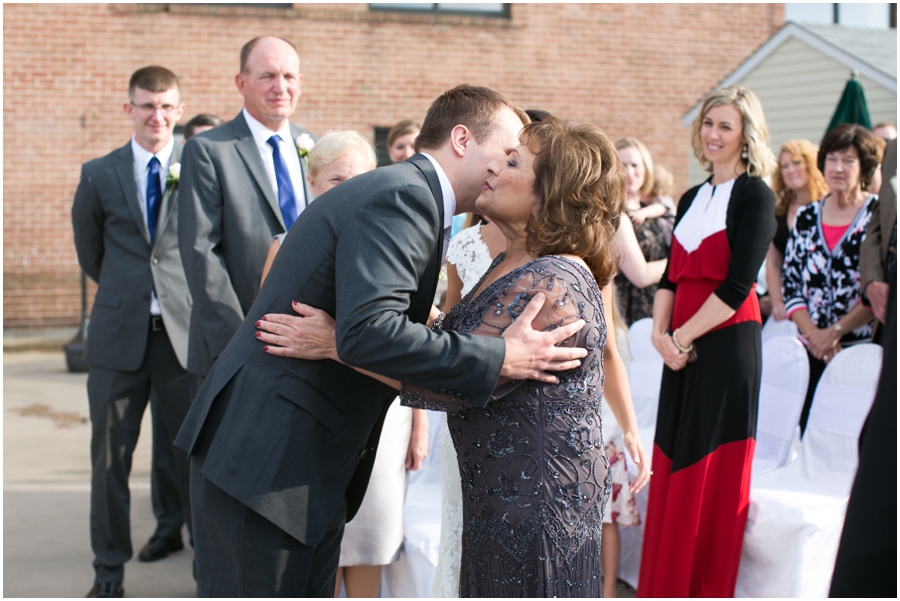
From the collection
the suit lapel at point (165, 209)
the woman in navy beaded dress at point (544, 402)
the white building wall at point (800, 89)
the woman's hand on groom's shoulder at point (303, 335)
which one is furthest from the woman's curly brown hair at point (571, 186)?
the white building wall at point (800, 89)

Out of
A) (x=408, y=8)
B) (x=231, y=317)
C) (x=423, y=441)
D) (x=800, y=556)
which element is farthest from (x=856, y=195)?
(x=408, y=8)

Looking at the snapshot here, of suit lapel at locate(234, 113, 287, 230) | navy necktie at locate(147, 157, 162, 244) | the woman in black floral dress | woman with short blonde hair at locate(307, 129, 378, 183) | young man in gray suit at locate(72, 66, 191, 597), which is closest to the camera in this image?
woman with short blonde hair at locate(307, 129, 378, 183)

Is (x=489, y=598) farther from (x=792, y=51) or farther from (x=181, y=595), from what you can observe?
(x=792, y=51)

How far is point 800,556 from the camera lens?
3443mm

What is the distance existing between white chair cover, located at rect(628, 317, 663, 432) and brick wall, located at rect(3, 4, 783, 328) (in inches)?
302

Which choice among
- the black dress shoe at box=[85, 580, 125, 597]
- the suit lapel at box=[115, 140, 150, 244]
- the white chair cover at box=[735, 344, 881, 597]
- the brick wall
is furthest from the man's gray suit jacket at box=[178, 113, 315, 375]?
the brick wall

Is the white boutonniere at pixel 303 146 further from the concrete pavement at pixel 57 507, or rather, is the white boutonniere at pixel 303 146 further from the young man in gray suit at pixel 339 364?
the concrete pavement at pixel 57 507

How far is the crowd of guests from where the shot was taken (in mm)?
3402

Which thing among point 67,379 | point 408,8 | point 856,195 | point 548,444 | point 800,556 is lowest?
point 67,379

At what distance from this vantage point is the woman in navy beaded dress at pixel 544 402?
2.04 meters

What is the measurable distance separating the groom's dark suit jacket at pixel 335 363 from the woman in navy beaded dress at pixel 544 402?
0.15m

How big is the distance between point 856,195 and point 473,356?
3.72 meters

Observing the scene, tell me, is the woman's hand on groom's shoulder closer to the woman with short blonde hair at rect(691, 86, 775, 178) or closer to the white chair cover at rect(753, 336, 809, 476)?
the woman with short blonde hair at rect(691, 86, 775, 178)

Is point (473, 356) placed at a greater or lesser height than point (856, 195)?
lesser
